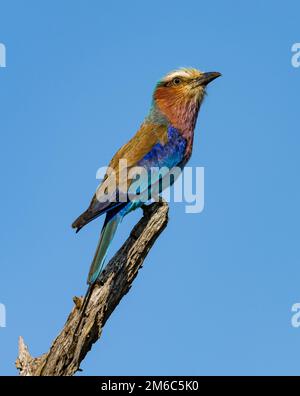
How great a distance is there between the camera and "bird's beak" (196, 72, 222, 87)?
31.8 ft

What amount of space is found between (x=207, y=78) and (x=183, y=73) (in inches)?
11.6

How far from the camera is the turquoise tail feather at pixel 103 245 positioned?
7.07 m

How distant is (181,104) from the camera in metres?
9.62

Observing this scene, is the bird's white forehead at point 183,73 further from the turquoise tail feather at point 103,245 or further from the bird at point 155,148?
the turquoise tail feather at point 103,245

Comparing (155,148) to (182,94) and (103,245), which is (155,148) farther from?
(103,245)

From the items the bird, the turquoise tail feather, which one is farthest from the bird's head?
the turquoise tail feather

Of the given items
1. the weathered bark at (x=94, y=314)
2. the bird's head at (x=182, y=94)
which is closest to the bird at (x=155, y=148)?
the bird's head at (x=182, y=94)

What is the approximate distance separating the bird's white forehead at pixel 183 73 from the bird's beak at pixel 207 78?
8 centimetres

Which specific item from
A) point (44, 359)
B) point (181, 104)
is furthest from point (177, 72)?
point (44, 359)

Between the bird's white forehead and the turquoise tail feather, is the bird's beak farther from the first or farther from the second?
the turquoise tail feather

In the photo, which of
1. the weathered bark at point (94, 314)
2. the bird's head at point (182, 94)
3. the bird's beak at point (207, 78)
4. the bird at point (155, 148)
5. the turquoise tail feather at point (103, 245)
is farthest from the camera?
the bird's beak at point (207, 78)

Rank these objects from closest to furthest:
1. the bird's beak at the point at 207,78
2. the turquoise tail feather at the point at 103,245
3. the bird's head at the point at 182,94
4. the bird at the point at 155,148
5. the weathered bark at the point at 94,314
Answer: the weathered bark at the point at 94,314 < the turquoise tail feather at the point at 103,245 < the bird at the point at 155,148 < the bird's head at the point at 182,94 < the bird's beak at the point at 207,78
